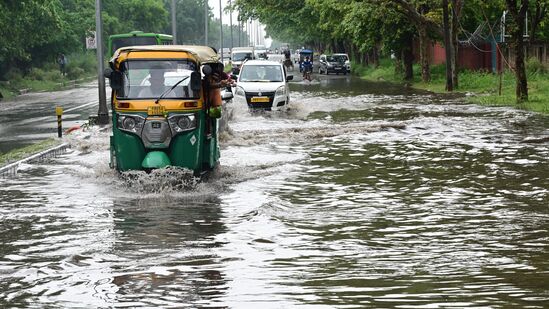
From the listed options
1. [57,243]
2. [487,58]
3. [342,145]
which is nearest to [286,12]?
[487,58]

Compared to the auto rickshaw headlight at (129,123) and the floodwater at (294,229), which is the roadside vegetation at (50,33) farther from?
the auto rickshaw headlight at (129,123)

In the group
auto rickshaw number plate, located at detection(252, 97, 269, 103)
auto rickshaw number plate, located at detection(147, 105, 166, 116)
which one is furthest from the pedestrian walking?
auto rickshaw number plate, located at detection(147, 105, 166, 116)

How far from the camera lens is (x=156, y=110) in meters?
15.5

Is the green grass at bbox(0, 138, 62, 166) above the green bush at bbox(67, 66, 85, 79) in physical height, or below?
below

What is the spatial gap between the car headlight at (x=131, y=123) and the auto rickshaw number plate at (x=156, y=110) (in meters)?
0.16

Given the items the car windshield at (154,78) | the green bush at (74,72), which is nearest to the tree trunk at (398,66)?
the green bush at (74,72)

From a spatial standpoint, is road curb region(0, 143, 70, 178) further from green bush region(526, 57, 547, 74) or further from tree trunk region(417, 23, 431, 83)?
green bush region(526, 57, 547, 74)

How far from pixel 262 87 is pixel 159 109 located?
16.5m

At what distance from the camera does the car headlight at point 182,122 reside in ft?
50.7

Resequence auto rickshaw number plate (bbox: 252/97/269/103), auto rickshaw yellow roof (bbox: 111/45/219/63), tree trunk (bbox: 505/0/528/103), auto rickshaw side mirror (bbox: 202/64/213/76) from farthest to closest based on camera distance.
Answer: auto rickshaw number plate (bbox: 252/97/269/103), tree trunk (bbox: 505/0/528/103), auto rickshaw yellow roof (bbox: 111/45/219/63), auto rickshaw side mirror (bbox: 202/64/213/76)

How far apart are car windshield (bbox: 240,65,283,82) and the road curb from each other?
36.6 ft

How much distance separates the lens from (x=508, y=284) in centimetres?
880

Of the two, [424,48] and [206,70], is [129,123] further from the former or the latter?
[424,48]

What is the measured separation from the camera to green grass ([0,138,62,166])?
19.9m
